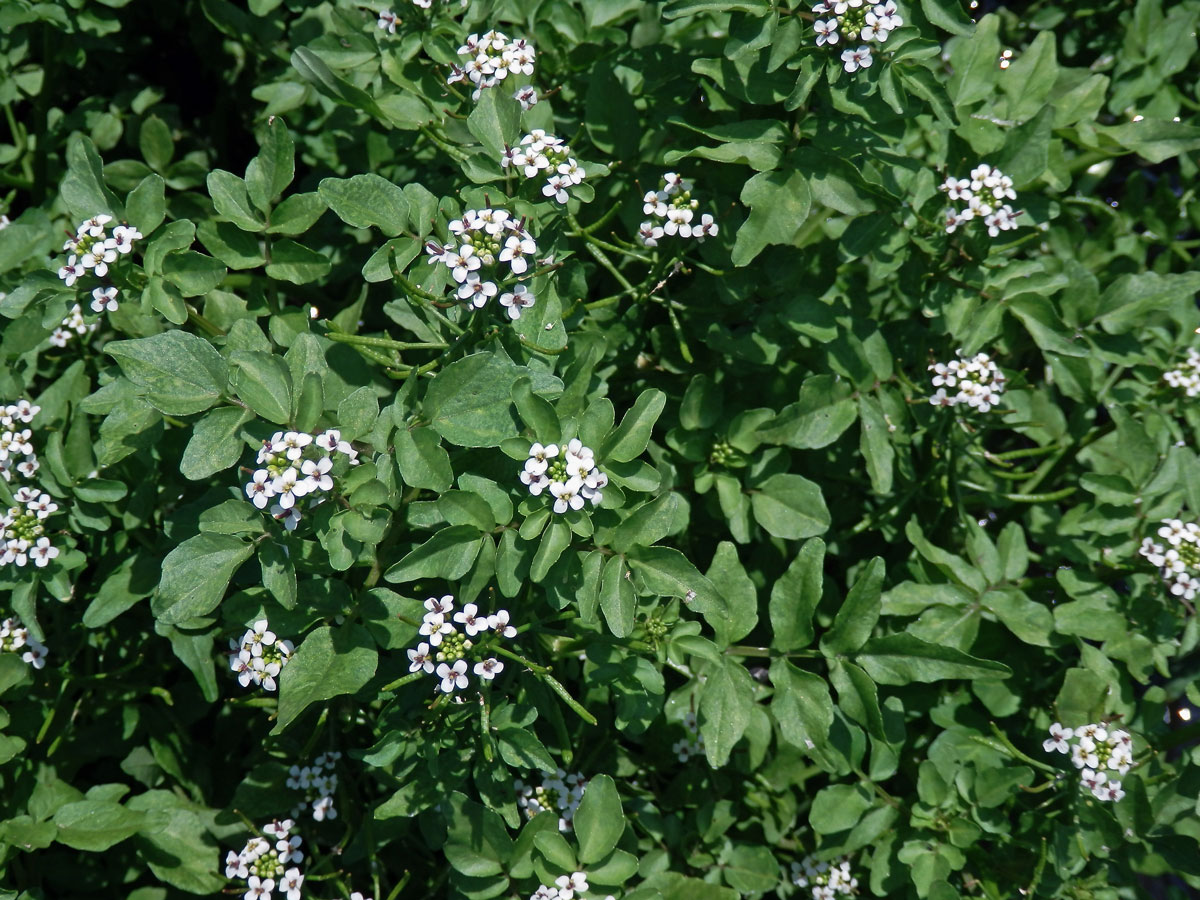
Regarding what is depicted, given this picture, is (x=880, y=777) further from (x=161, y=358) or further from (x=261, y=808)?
(x=161, y=358)

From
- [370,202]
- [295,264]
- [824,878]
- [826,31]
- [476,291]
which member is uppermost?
[826,31]

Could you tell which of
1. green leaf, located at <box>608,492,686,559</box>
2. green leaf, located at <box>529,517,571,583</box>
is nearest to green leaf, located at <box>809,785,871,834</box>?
green leaf, located at <box>608,492,686,559</box>

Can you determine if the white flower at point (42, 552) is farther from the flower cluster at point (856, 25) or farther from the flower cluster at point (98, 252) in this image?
the flower cluster at point (856, 25)

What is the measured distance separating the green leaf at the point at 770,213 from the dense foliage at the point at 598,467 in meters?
0.02

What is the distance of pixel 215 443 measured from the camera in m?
2.15

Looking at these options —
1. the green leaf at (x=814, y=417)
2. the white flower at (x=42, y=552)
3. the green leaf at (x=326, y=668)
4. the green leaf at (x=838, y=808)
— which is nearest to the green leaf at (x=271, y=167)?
the white flower at (x=42, y=552)

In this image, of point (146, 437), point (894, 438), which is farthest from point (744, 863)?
point (146, 437)

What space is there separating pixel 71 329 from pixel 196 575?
4.15 feet

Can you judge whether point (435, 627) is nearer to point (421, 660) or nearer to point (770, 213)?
point (421, 660)

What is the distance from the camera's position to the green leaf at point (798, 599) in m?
2.67

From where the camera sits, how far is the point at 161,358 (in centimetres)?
216

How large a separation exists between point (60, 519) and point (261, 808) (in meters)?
1.03

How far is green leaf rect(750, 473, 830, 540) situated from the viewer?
2777 millimetres

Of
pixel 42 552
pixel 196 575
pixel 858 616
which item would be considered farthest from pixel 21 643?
pixel 858 616
